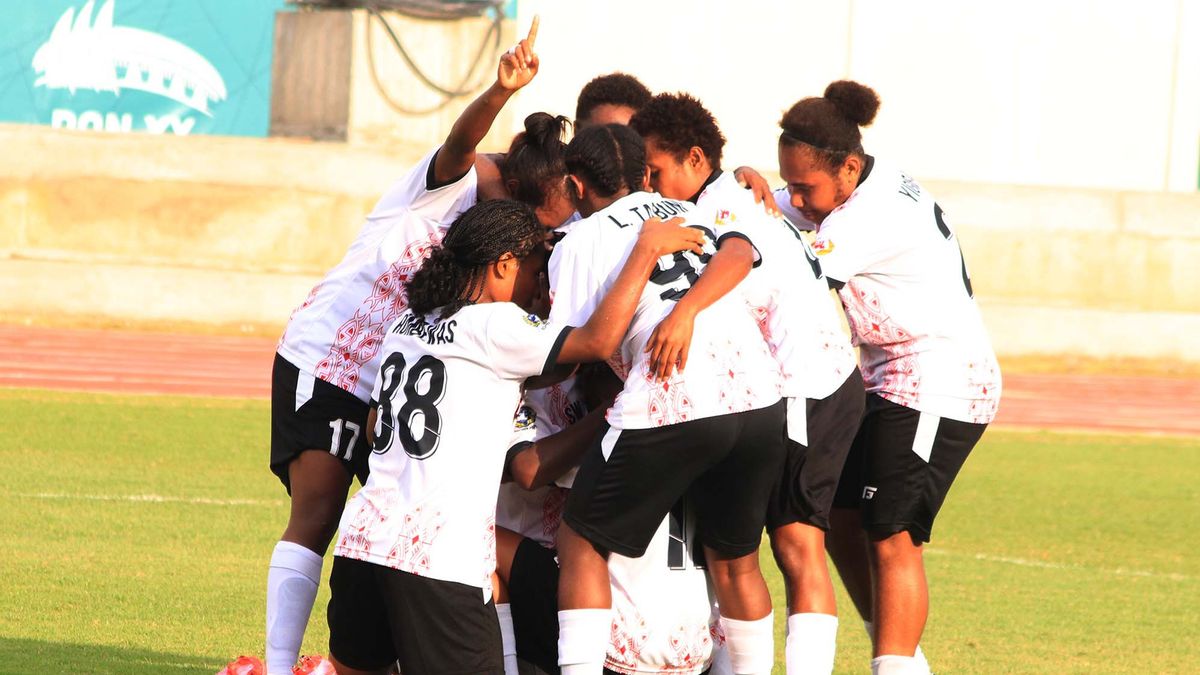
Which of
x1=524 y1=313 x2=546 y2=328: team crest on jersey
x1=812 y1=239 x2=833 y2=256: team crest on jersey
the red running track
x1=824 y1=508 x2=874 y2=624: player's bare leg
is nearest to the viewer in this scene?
x1=524 y1=313 x2=546 y2=328: team crest on jersey

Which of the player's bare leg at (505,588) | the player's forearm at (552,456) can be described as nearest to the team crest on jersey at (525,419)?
the player's forearm at (552,456)

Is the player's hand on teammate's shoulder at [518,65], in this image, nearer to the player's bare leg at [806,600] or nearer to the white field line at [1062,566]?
the player's bare leg at [806,600]

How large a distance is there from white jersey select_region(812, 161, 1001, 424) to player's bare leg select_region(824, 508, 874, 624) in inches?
19.9

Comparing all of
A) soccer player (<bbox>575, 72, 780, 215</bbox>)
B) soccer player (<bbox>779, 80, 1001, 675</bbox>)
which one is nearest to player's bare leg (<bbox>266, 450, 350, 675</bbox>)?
soccer player (<bbox>575, 72, 780, 215</bbox>)

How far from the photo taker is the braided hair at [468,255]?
461cm

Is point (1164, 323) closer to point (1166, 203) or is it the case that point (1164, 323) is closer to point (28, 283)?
point (1166, 203)

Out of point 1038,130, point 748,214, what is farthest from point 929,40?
point 748,214

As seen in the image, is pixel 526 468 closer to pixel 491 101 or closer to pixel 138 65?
pixel 491 101

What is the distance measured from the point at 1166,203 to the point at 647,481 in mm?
17182

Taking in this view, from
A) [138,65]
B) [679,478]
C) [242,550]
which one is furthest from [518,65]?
[138,65]

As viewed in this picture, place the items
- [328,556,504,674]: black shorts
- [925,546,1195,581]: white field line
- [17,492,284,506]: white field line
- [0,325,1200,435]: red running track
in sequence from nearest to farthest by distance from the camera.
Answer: [328,556,504,674]: black shorts → [925,546,1195,581]: white field line → [17,492,284,506]: white field line → [0,325,1200,435]: red running track

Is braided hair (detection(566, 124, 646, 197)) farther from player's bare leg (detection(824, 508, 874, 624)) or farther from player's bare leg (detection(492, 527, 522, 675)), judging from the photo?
player's bare leg (detection(824, 508, 874, 624))

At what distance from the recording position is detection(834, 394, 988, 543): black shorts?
5488 mm

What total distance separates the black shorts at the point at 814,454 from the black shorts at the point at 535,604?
70cm
